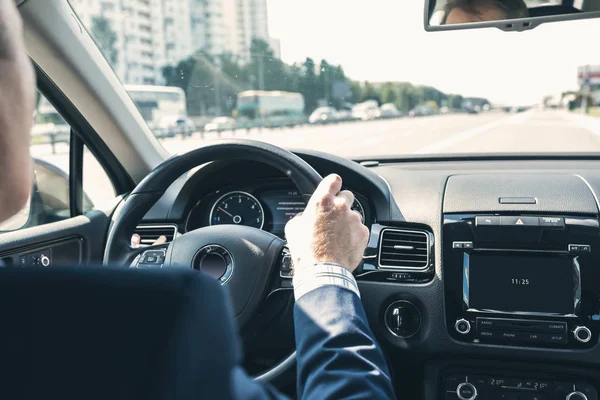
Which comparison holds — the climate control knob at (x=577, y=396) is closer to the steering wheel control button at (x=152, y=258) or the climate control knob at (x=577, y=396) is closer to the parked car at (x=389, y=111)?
the steering wheel control button at (x=152, y=258)

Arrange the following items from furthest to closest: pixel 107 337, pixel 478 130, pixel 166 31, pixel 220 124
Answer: pixel 166 31, pixel 478 130, pixel 220 124, pixel 107 337

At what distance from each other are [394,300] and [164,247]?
1.07 meters

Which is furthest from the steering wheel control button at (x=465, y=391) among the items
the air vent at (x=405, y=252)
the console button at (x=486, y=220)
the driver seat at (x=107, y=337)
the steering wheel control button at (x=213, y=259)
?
the driver seat at (x=107, y=337)

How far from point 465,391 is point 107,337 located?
2.59 meters

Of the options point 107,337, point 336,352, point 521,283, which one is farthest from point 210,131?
point 107,337

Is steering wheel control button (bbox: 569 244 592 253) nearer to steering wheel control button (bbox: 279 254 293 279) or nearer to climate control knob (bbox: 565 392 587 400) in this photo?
climate control knob (bbox: 565 392 587 400)

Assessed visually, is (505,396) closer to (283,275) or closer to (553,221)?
(553,221)

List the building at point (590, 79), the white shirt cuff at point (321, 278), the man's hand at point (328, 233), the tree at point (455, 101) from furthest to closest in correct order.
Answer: the building at point (590, 79) → the tree at point (455, 101) → the man's hand at point (328, 233) → the white shirt cuff at point (321, 278)

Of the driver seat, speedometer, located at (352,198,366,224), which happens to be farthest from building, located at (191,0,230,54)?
the driver seat

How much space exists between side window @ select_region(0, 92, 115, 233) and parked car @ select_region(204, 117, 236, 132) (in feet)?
2.07

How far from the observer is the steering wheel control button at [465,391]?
3244 millimetres

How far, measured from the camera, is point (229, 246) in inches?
106

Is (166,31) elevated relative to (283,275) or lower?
elevated

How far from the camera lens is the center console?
2998mm
